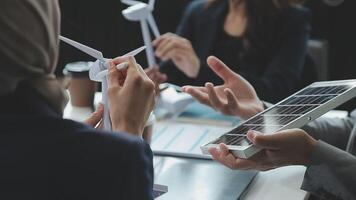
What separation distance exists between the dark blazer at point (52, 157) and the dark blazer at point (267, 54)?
123cm

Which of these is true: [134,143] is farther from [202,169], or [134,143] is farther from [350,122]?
[350,122]

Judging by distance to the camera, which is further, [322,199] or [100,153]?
[322,199]

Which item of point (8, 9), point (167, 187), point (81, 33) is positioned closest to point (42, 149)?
point (8, 9)

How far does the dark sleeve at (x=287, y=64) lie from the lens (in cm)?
201

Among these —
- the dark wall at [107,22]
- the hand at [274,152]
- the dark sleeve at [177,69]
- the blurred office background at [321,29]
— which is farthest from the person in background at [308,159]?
the blurred office background at [321,29]

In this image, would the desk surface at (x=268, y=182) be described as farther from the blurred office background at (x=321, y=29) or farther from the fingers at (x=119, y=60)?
the blurred office background at (x=321, y=29)

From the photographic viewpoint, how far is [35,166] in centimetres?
74

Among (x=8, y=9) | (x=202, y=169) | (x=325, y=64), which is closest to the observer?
(x=8, y=9)

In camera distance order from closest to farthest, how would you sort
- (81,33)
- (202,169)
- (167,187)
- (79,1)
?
(167,187)
(202,169)
(81,33)
(79,1)

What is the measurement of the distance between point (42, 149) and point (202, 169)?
57 centimetres

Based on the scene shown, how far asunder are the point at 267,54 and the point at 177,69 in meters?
0.33

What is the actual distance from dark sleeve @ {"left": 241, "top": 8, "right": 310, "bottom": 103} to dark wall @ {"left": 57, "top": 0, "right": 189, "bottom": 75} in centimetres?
55

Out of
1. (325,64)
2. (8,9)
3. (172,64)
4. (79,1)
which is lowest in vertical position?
(325,64)

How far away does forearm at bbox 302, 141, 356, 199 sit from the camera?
1.11 metres
